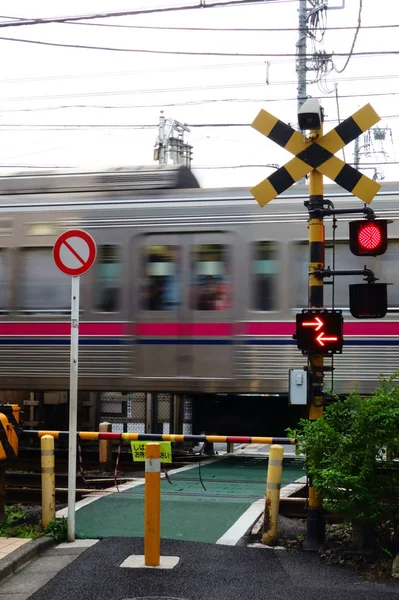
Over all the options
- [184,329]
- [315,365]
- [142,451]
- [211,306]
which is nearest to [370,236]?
[315,365]

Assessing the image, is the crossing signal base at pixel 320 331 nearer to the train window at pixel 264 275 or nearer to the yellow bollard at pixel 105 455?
the train window at pixel 264 275

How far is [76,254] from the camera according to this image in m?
7.63

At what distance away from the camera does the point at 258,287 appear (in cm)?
1164

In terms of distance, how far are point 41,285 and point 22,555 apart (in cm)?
611

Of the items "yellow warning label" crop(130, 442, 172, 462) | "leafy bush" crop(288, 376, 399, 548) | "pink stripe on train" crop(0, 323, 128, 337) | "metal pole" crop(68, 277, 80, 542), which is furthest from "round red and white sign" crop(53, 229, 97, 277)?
A: "pink stripe on train" crop(0, 323, 128, 337)

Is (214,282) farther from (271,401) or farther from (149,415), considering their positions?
(149,415)

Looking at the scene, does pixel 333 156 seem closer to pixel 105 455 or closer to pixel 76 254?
pixel 76 254

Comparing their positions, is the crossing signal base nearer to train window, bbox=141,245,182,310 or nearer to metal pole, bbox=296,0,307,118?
train window, bbox=141,245,182,310

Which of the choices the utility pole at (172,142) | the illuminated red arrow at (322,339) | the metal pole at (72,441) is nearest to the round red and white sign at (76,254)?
the metal pole at (72,441)

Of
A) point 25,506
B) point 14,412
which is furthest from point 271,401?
point 14,412

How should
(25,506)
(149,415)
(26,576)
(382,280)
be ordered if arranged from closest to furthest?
(26,576) < (25,506) < (382,280) < (149,415)

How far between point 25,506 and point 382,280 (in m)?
5.40

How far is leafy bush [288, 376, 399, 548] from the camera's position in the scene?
6.66 m

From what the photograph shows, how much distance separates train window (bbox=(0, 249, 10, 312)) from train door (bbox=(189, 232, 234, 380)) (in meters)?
2.75
